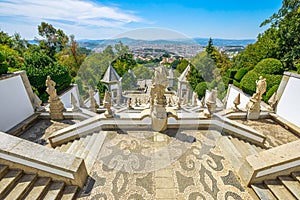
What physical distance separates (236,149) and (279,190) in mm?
1503

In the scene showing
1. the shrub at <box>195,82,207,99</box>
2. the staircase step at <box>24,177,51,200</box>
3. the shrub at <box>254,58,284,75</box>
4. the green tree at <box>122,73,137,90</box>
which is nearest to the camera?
the staircase step at <box>24,177,51,200</box>

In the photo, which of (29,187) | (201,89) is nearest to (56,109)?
(29,187)

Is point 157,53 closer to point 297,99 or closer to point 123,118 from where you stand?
point 123,118

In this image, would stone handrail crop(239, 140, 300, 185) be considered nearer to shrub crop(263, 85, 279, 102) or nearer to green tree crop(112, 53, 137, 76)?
shrub crop(263, 85, 279, 102)

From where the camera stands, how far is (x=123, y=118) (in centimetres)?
547

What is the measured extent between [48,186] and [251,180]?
15.5 feet

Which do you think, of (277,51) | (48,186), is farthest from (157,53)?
(277,51)

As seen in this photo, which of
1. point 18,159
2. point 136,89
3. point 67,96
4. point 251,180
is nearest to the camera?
point 18,159

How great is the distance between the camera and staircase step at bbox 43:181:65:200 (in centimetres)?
305

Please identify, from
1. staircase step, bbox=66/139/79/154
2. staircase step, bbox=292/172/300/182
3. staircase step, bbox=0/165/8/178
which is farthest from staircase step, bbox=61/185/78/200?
staircase step, bbox=292/172/300/182

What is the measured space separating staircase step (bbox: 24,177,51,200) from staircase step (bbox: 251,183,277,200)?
4.76 metres

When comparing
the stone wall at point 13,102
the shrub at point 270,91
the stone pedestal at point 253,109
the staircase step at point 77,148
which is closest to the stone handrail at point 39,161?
the staircase step at point 77,148

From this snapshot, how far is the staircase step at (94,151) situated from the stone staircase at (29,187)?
718mm

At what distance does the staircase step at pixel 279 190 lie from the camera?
3031 millimetres
